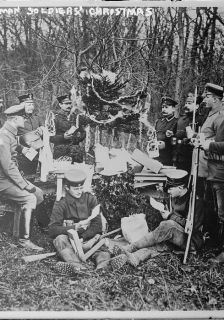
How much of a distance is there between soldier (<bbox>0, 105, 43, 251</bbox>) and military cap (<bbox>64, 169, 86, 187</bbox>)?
12.4 inches

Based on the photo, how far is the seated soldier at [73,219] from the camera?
193 inches

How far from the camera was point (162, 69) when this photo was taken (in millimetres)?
4922

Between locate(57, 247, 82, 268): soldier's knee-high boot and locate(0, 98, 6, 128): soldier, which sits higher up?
locate(0, 98, 6, 128): soldier

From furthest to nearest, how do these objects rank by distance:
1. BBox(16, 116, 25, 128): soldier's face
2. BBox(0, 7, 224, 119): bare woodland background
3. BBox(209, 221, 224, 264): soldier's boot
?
BBox(209, 221, 224, 264): soldier's boot
BBox(16, 116, 25, 128): soldier's face
BBox(0, 7, 224, 119): bare woodland background

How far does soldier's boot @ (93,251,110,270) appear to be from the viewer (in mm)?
4918

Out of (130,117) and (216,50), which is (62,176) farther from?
(216,50)

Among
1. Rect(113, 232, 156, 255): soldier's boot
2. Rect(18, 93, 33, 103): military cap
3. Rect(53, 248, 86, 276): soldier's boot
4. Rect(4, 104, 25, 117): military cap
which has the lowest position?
Rect(53, 248, 86, 276): soldier's boot

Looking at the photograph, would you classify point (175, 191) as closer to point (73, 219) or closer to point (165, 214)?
point (165, 214)

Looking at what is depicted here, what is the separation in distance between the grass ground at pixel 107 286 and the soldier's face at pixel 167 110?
4.94 feet

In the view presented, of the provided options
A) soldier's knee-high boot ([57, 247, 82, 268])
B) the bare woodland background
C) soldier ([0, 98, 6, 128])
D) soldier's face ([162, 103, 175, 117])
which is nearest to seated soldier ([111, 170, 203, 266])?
soldier's knee-high boot ([57, 247, 82, 268])

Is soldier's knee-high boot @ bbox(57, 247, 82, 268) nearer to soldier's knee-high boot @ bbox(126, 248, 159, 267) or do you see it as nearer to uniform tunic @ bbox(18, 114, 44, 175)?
soldier's knee-high boot @ bbox(126, 248, 159, 267)

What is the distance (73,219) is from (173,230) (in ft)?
3.42

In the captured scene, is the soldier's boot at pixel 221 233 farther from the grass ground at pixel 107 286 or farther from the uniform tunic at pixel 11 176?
the uniform tunic at pixel 11 176

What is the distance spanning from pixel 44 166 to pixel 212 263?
200cm
